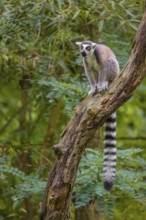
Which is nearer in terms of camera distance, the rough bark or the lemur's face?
the rough bark

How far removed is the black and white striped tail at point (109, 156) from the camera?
464 cm

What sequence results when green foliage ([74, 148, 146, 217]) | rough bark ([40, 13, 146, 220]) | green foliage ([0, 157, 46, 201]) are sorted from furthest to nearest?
green foliage ([0, 157, 46, 201])
green foliage ([74, 148, 146, 217])
rough bark ([40, 13, 146, 220])

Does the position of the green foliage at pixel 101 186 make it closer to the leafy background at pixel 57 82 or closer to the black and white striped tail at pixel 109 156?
the leafy background at pixel 57 82

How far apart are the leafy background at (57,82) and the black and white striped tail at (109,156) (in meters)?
0.13

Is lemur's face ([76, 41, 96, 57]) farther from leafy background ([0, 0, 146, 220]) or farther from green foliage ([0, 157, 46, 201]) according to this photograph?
green foliage ([0, 157, 46, 201])

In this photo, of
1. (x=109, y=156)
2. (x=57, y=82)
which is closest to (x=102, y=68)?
(x=57, y=82)

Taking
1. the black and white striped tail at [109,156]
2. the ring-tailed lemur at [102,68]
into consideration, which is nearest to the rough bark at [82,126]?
the black and white striped tail at [109,156]

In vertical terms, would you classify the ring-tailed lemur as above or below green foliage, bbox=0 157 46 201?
above

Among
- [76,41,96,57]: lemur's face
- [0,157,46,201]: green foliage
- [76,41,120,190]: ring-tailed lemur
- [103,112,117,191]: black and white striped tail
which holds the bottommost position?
[0,157,46,201]: green foliage

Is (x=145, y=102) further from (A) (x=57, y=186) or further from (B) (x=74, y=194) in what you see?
(A) (x=57, y=186)

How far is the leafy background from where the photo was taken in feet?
16.7

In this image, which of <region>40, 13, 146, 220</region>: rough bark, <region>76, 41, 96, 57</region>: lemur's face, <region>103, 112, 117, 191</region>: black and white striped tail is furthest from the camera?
<region>76, 41, 96, 57</region>: lemur's face

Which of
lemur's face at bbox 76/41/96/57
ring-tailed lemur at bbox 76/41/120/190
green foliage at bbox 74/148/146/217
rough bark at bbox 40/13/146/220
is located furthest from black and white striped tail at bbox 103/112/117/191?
lemur's face at bbox 76/41/96/57

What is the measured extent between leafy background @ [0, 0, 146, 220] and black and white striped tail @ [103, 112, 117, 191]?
0.13m
